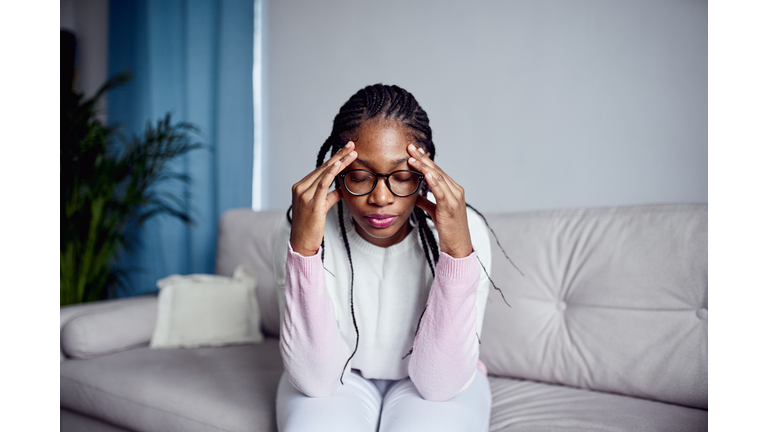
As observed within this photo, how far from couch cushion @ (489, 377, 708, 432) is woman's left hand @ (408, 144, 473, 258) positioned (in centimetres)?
49

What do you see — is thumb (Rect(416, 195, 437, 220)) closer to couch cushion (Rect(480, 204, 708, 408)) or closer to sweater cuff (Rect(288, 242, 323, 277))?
sweater cuff (Rect(288, 242, 323, 277))

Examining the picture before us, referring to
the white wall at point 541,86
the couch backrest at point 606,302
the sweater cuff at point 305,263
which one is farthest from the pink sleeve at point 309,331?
the white wall at point 541,86

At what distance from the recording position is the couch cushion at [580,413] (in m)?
1.03

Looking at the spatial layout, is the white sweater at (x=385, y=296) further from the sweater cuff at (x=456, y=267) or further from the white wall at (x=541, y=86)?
the white wall at (x=541, y=86)

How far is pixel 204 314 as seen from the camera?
5.58 feet

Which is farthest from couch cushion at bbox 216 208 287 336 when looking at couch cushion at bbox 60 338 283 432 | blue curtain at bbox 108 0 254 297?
blue curtain at bbox 108 0 254 297

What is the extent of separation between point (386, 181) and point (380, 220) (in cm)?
8

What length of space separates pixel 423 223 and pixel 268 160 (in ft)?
5.43

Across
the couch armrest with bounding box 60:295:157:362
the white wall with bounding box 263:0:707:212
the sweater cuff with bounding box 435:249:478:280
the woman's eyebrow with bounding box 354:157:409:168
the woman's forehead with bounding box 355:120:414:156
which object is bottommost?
the couch armrest with bounding box 60:295:157:362

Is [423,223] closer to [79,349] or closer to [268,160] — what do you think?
[79,349]

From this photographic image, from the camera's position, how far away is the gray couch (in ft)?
3.73

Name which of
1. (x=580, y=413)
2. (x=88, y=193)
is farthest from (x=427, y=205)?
(x=88, y=193)

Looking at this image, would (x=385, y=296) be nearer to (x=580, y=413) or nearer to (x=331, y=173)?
(x=331, y=173)
